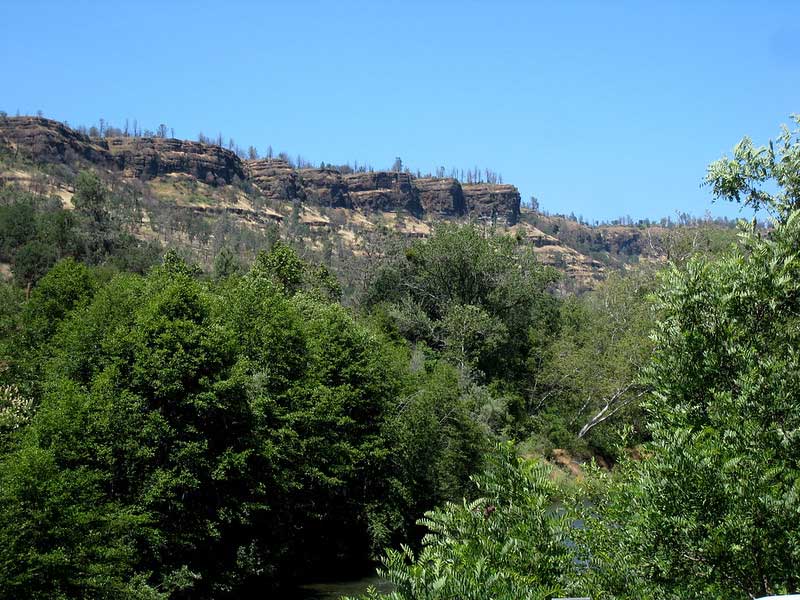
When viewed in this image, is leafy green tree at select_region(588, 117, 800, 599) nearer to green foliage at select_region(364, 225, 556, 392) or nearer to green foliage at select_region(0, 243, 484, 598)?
green foliage at select_region(0, 243, 484, 598)

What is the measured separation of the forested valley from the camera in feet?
34.0

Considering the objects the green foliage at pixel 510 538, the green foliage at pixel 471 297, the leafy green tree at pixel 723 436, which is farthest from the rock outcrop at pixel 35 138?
the leafy green tree at pixel 723 436

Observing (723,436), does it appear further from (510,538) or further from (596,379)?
(596,379)

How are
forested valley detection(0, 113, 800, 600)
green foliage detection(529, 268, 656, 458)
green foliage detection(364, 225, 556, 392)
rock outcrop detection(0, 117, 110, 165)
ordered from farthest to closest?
rock outcrop detection(0, 117, 110, 165)
green foliage detection(364, 225, 556, 392)
green foliage detection(529, 268, 656, 458)
forested valley detection(0, 113, 800, 600)

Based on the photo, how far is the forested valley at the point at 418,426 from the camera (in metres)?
10.4

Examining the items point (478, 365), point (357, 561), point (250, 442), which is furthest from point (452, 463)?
point (478, 365)

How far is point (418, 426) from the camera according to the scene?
3991cm

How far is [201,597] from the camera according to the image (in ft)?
94.4

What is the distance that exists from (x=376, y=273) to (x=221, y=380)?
44.4 meters

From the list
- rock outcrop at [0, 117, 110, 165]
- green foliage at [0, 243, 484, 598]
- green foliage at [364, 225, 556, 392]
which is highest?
rock outcrop at [0, 117, 110, 165]

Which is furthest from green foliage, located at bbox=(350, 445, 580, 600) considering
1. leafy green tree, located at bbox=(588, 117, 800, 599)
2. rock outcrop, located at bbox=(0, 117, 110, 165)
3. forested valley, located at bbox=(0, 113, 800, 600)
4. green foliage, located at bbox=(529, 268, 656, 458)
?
rock outcrop, located at bbox=(0, 117, 110, 165)

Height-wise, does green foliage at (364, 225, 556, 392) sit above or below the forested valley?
above

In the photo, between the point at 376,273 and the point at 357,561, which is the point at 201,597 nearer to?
the point at 357,561

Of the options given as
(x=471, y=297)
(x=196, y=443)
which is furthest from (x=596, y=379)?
(x=196, y=443)
